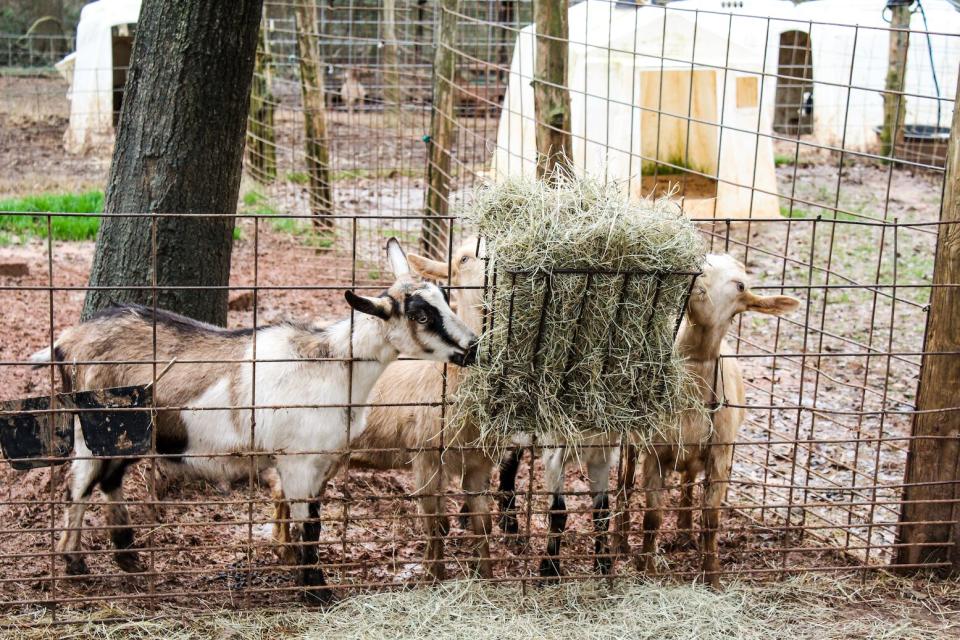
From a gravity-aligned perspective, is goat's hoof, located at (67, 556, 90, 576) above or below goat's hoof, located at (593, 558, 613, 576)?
above

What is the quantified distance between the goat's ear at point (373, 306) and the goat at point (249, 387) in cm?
9

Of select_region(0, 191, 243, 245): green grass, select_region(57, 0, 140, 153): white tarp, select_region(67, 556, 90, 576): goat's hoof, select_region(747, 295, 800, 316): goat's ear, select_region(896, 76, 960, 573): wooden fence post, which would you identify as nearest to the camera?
select_region(747, 295, 800, 316): goat's ear

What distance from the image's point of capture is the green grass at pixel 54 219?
1052 cm

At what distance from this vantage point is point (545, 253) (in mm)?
4086

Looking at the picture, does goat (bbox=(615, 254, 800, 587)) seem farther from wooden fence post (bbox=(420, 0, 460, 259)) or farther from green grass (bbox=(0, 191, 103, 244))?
green grass (bbox=(0, 191, 103, 244))

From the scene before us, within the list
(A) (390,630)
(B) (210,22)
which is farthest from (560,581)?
(B) (210,22)

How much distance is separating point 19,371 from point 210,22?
300 cm

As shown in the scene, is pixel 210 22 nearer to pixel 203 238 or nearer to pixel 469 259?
pixel 203 238

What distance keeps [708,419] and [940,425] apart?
115 cm

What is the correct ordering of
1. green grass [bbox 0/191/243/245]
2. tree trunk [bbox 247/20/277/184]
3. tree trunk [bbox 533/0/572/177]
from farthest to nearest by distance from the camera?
1. tree trunk [bbox 247/20/277/184]
2. green grass [bbox 0/191/243/245]
3. tree trunk [bbox 533/0/572/177]

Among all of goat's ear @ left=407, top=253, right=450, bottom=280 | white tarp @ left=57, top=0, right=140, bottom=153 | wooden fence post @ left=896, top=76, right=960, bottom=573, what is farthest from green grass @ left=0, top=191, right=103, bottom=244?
wooden fence post @ left=896, top=76, right=960, bottom=573

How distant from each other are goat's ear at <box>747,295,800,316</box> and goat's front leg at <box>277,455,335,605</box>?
209 cm

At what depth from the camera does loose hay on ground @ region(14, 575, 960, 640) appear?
4383 millimetres

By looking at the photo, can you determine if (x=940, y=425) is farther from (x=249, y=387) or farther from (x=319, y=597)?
(x=249, y=387)
